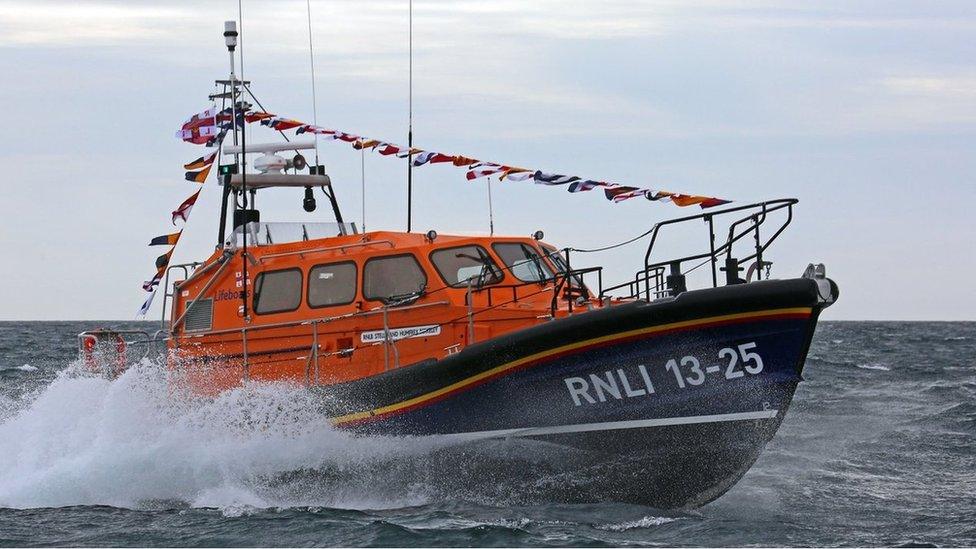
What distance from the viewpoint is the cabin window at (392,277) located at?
35.4 feet

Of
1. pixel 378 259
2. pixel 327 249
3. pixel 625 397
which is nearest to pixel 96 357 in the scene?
pixel 327 249

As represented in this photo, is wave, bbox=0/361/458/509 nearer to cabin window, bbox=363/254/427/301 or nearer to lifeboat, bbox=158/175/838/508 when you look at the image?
lifeboat, bbox=158/175/838/508

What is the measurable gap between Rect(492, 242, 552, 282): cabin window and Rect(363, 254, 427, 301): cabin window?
2.55ft

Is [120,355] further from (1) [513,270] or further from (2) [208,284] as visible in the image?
(1) [513,270]

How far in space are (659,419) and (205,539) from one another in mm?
3462

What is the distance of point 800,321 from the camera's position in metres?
9.01

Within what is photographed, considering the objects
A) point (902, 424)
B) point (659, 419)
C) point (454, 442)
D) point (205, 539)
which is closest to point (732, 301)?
point (659, 419)

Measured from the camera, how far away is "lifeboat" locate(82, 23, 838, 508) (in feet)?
30.0

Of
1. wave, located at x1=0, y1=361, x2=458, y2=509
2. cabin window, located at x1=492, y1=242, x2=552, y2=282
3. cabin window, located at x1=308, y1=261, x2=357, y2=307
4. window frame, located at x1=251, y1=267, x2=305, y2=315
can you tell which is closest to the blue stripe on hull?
wave, located at x1=0, y1=361, x2=458, y2=509

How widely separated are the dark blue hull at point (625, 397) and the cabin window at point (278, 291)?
153 centimetres

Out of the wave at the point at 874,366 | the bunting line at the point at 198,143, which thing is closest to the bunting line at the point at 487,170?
the bunting line at the point at 198,143

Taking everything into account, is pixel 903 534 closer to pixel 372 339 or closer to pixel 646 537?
pixel 646 537

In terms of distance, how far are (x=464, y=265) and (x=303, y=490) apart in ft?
7.80

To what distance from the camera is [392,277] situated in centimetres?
1087
